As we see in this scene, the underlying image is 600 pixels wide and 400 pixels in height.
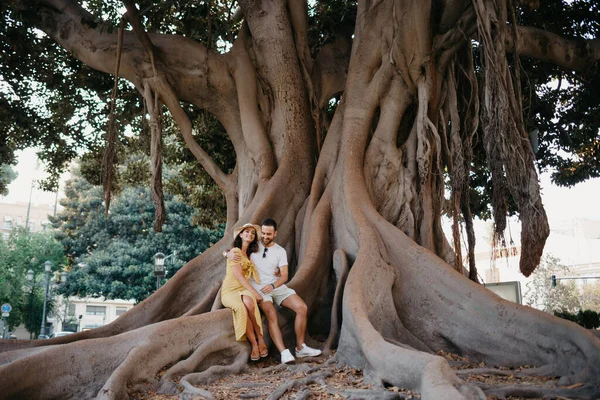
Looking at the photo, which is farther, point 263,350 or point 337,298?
point 337,298

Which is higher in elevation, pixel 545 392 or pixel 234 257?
pixel 234 257

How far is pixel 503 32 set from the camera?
6301 millimetres

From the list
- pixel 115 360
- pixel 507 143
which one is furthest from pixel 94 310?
pixel 507 143

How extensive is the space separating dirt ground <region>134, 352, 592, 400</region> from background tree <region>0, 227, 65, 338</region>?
90.4 ft

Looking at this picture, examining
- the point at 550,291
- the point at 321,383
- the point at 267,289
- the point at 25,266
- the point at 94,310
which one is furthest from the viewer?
the point at 94,310

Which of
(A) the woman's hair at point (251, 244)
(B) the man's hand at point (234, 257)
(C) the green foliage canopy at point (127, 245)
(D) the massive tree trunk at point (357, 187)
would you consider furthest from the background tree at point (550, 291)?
(B) the man's hand at point (234, 257)

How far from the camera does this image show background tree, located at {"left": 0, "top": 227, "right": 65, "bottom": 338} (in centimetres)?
3011

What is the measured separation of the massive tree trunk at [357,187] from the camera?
14.9 ft

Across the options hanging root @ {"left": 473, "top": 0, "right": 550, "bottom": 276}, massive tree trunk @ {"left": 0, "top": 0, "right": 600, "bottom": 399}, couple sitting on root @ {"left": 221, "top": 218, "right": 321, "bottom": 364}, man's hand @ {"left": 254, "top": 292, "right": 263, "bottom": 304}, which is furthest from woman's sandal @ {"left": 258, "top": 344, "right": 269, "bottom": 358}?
hanging root @ {"left": 473, "top": 0, "right": 550, "bottom": 276}

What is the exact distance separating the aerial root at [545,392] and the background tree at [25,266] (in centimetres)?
2911

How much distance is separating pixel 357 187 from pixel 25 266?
29.0 metres

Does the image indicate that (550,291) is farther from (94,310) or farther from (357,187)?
(94,310)

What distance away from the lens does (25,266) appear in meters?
31.0

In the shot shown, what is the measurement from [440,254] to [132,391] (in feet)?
14.4
